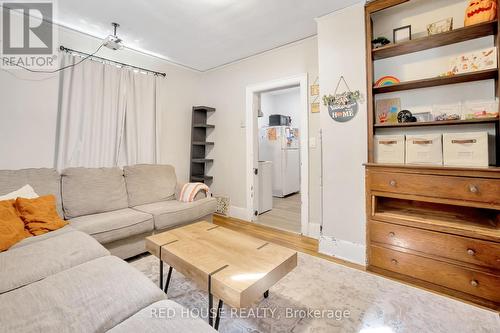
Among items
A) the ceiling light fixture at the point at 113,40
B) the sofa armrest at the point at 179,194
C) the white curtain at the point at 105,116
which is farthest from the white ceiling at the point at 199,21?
the sofa armrest at the point at 179,194

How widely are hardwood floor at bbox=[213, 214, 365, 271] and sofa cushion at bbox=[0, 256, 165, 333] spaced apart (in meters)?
1.82

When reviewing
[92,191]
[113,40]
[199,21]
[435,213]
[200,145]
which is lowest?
[435,213]

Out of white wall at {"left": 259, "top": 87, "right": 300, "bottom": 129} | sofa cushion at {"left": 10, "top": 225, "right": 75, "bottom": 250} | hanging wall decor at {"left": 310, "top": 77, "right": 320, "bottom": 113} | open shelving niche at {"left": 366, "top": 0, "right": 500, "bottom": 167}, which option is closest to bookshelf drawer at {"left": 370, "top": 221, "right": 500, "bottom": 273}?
open shelving niche at {"left": 366, "top": 0, "right": 500, "bottom": 167}

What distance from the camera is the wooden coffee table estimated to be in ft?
3.78

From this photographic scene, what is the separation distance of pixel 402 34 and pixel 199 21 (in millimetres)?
2084

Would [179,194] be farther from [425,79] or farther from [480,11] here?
[480,11]

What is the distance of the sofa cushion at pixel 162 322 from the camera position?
2.76 feet

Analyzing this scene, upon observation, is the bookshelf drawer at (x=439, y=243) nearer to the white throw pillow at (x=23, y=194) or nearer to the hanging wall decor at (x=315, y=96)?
the hanging wall decor at (x=315, y=96)

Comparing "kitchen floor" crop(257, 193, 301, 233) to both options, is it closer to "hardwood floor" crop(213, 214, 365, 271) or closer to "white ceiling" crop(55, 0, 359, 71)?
"hardwood floor" crop(213, 214, 365, 271)

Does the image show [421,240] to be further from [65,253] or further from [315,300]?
[65,253]

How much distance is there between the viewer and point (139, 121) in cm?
329

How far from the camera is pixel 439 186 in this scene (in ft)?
5.74

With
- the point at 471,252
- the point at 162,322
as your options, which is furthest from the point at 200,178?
the point at 471,252

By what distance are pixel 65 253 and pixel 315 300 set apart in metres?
1.74
